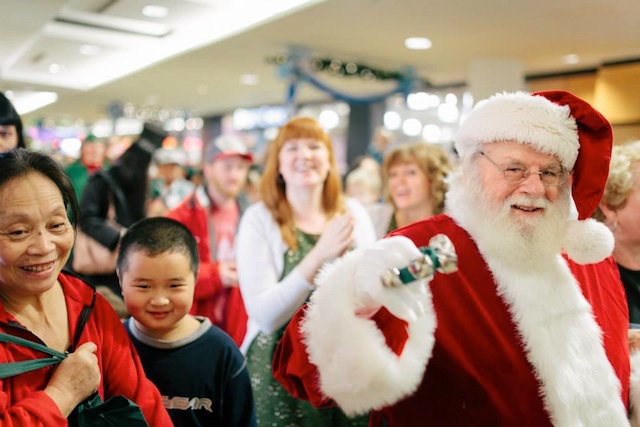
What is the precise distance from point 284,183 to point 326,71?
611cm

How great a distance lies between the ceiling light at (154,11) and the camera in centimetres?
702

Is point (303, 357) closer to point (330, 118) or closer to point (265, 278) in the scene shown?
point (265, 278)

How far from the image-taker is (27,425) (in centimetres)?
106

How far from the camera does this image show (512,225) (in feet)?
4.71

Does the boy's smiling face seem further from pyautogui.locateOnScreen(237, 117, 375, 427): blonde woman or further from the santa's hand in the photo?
the santa's hand

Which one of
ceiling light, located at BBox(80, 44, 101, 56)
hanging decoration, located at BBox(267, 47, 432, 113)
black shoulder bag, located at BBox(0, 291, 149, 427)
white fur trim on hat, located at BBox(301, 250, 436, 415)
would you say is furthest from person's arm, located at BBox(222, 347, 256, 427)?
ceiling light, located at BBox(80, 44, 101, 56)

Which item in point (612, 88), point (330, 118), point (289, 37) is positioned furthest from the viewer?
point (330, 118)

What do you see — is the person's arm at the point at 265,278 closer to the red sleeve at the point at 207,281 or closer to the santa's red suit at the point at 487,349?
the red sleeve at the point at 207,281

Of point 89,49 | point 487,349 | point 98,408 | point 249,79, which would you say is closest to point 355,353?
point 487,349

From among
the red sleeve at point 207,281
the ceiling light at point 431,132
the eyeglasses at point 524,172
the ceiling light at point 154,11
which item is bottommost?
the red sleeve at point 207,281

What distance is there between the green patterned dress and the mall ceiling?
434 cm

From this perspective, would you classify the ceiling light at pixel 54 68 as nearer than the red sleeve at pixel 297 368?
No

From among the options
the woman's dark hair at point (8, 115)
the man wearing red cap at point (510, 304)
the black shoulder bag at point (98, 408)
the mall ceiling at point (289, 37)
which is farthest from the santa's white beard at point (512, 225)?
the mall ceiling at point (289, 37)

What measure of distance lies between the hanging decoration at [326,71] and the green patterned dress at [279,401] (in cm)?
588
